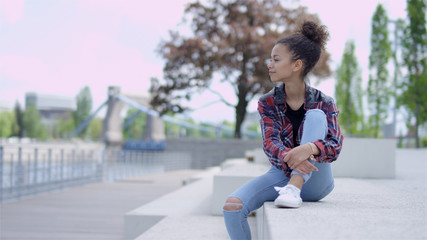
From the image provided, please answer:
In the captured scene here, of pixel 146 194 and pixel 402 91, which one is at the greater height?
pixel 402 91

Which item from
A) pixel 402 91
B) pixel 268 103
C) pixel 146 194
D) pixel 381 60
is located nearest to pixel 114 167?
pixel 146 194

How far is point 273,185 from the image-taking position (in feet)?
6.39

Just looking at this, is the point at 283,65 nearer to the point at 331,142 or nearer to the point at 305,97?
the point at 305,97

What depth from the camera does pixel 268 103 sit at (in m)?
2.11

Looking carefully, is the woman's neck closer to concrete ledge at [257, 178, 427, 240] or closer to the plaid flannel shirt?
the plaid flannel shirt

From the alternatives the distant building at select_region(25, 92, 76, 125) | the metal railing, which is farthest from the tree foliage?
the distant building at select_region(25, 92, 76, 125)

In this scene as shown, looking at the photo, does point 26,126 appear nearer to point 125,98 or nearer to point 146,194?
point 125,98

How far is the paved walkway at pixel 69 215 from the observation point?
4395 mm

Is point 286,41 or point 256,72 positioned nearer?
point 286,41

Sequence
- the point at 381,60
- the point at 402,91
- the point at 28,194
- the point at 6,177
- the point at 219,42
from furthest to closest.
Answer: the point at 381,60
the point at 219,42
the point at 402,91
the point at 28,194
the point at 6,177

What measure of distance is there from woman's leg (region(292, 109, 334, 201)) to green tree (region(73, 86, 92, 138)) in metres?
71.5

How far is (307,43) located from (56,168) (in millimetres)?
7371

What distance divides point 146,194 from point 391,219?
7471 mm

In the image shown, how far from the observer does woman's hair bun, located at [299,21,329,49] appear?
2.12m
